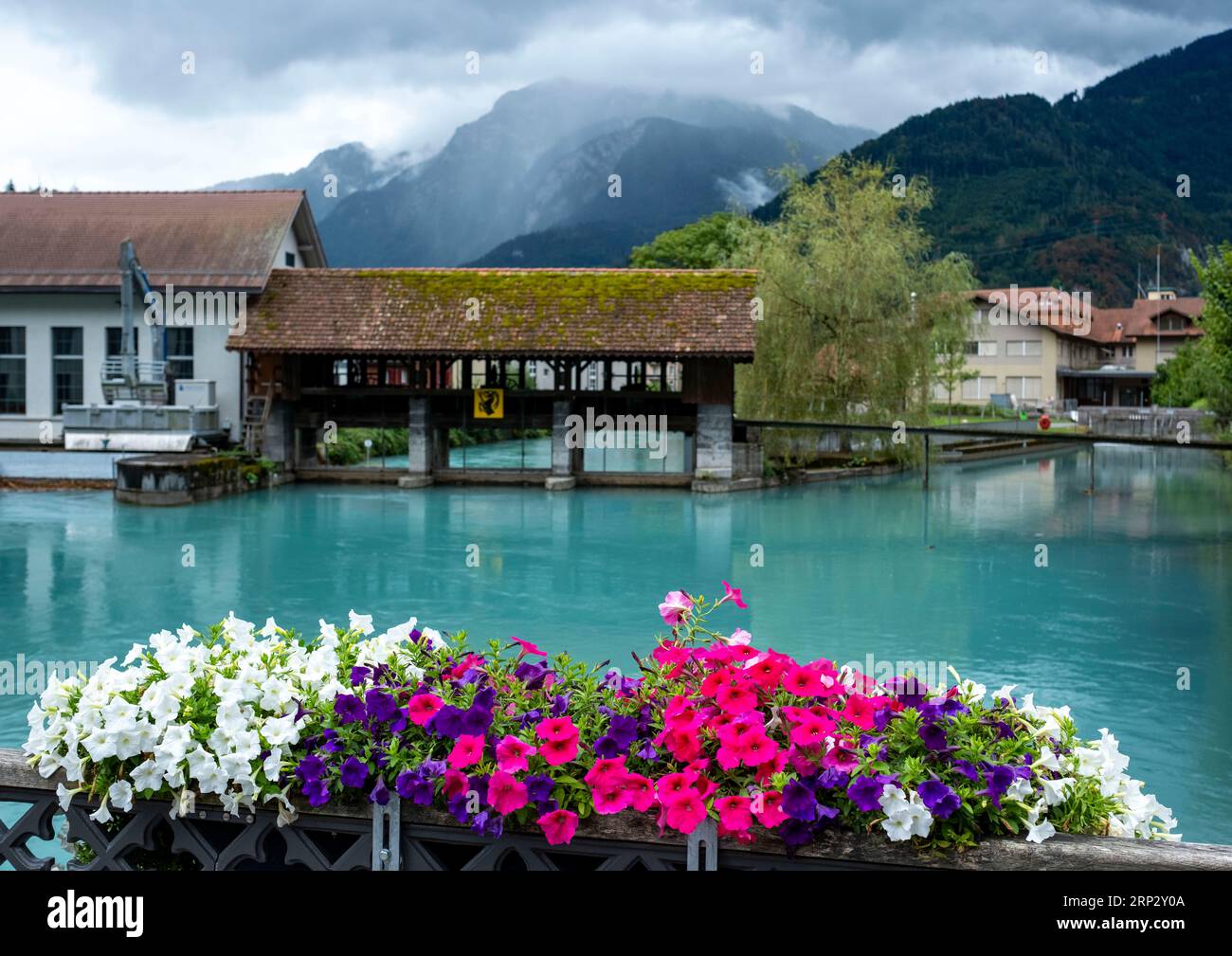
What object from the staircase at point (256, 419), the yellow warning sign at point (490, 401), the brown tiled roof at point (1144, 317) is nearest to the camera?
the staircase at point (256, 419)

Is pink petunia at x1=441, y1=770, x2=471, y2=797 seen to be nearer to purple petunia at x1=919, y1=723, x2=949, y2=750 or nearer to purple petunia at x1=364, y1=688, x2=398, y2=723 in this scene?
purple petunia at x1=364, y1=688, x2=398, y2=723

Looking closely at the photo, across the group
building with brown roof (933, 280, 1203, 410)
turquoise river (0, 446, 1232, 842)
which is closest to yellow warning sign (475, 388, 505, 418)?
turquoise river (0, 446, 1232, 842)

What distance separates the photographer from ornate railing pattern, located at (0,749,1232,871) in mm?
2959

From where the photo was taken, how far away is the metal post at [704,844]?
3.01m

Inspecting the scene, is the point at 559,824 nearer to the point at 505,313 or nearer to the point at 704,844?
the point at 704,844

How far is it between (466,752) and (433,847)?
1.15ft

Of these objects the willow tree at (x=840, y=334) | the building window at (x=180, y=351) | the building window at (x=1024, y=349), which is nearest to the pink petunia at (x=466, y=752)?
the willow tree at (x=840, y=334)

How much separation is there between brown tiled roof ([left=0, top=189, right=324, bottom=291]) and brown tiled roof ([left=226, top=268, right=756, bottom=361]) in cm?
124

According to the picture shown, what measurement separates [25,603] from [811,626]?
925 cm

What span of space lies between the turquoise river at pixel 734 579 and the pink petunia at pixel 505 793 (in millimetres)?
5694

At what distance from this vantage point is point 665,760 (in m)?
3.29

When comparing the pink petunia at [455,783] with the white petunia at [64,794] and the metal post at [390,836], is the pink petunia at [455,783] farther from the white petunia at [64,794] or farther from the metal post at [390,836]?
the white petunia at [64,794]
